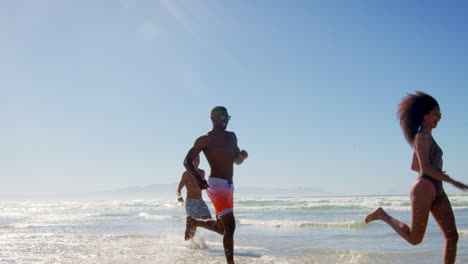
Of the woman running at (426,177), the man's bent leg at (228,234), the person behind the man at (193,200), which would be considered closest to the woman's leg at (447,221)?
the woman running at (426,177)

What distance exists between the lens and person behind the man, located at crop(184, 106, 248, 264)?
495 centimetres

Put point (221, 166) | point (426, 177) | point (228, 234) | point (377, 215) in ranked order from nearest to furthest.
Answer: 1. point (426, 177)
2. point (377, 215)
3. point (228, 234)
4. point (221, 166)

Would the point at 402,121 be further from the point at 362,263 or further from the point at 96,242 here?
the point at 96,242

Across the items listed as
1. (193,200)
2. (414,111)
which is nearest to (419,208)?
(414,111)

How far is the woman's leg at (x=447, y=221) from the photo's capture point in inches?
164

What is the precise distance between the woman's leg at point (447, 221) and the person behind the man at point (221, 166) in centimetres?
215

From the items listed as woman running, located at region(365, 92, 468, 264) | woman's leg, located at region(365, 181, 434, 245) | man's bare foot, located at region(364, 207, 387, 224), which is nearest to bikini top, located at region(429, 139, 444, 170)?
woman running, located at region(365, 92, 468, 264)

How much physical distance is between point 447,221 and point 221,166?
2418 mm

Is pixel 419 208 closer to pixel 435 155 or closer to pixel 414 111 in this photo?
pixel 435 155

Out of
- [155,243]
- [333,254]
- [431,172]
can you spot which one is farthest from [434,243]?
[155,243]

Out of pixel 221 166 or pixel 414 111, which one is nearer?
pixel 414 111

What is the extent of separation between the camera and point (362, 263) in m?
6.12

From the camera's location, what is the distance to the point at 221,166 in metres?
5.05

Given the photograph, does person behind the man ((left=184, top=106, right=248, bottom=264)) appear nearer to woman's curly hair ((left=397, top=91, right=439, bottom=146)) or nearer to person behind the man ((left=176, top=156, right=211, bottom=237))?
woman's curly hair ((left=397, top=91, right=439, bottom=146))
